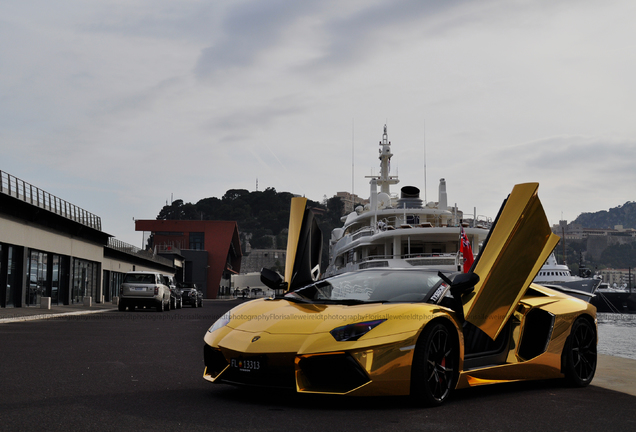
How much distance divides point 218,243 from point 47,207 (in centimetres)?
5850

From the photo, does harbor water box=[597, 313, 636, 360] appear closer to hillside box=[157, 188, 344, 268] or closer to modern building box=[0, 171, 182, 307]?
modern building box=[0, 171, 182, 307]

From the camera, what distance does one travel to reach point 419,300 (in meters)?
5.34

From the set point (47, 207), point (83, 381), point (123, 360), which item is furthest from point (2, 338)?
point (47, 207)

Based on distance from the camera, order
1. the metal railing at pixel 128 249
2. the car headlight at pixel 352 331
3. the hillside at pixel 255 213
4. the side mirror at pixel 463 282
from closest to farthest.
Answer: the car headlight at pixel 352 331 < the side mirror at pixel 463 282 < the metal railing at pixel 128 249 < the hillside at pixel 255 213

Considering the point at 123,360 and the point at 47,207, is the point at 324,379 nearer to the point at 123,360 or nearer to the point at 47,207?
the point at 123,360

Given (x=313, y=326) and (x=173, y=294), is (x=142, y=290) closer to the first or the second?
(x=173, y=294)

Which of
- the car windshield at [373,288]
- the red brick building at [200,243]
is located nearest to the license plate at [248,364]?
the car windshield at [373,288]

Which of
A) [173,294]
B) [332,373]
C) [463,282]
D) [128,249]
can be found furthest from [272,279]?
[128,249]

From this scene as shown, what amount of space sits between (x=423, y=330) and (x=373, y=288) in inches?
40.0

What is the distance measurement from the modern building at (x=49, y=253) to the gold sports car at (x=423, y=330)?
2341cm

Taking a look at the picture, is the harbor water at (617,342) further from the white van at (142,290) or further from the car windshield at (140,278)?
the car windshield at (140,278)

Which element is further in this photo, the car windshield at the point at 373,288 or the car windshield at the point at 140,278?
the car windshield at the point at 140,278

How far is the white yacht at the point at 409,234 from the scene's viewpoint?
124 feet

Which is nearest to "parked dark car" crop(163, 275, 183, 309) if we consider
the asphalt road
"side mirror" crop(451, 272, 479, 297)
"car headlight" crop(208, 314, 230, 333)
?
the asphalt road
